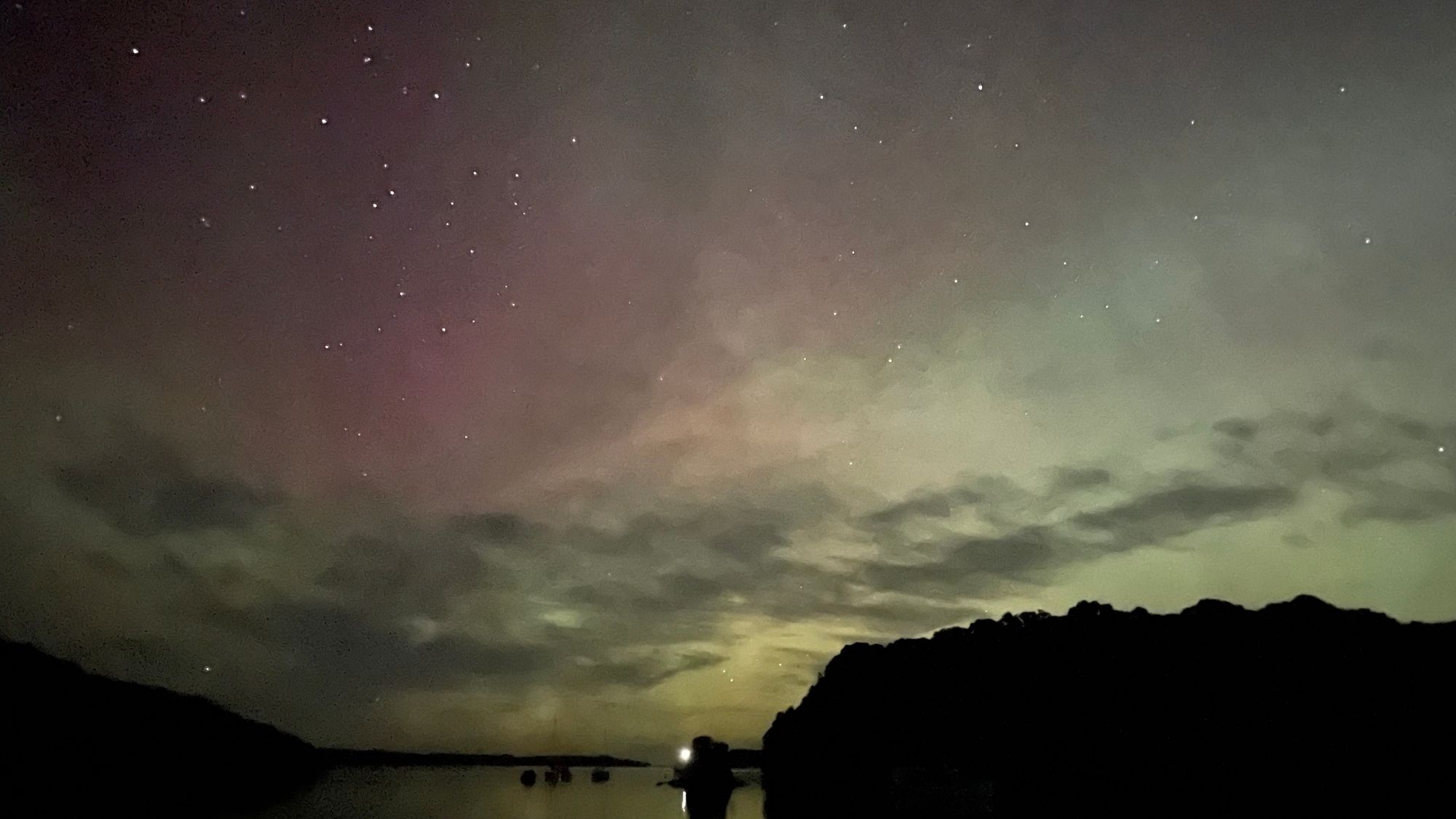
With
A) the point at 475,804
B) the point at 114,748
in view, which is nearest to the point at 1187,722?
the point at 475,804

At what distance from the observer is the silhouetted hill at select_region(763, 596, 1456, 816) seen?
16.1m

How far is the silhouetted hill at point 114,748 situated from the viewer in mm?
49844

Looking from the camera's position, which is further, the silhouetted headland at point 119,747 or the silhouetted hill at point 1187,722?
the silhouetted headland at point 119,747

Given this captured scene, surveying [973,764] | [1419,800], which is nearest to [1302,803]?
[1419,800]

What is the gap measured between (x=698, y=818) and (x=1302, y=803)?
453 inches

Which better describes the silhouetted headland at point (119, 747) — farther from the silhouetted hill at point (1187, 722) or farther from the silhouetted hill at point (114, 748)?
the silhouetted hill at point (1187, 722)

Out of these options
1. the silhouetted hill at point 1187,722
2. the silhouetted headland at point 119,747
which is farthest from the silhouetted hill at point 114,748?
the silhouetted hill at point 1187,722

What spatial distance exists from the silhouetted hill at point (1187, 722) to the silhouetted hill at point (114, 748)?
36.0 metres

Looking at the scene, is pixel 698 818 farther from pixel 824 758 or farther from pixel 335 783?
pixel 335 783

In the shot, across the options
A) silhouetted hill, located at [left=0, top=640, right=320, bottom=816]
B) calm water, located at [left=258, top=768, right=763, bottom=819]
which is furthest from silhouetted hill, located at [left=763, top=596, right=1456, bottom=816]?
silhouetted hill, located at [left=0, top=640, right=320, bottom=816]

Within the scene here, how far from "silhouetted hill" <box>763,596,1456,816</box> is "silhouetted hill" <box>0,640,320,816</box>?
118 feet

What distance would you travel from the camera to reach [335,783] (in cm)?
10931

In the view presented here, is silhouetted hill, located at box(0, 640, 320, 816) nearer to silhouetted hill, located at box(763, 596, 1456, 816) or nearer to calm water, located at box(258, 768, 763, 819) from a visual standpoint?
calm water, located at box(258, 768, 763, 819)

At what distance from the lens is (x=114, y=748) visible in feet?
254
